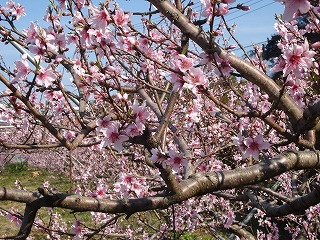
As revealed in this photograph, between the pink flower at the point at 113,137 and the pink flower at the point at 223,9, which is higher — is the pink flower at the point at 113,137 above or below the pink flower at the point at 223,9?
below

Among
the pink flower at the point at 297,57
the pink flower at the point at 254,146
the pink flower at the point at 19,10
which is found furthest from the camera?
the pink flower at the point at 19,10

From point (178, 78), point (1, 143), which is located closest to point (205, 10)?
point (178, 78)

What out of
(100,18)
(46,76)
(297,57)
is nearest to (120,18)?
(100,18)

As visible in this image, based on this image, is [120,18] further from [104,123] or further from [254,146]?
[254,146]

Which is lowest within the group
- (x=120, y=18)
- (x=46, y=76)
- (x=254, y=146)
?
(x=254, y=146)

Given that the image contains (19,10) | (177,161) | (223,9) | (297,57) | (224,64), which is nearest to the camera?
(297,57)

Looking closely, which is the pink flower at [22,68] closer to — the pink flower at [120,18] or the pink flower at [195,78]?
the pink flower at [120,18]

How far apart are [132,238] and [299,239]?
8.58ft

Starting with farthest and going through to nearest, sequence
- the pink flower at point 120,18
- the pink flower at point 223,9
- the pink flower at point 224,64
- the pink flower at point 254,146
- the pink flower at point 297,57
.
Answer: the pink flower at point 120,18
the pink flower at point 254,146
the pink flower at point 224,64
the pink flower at point 223,9
the pink flower at point 297,57

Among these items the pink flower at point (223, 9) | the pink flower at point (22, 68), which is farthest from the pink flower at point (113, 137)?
the pink flower at point (223, 9)

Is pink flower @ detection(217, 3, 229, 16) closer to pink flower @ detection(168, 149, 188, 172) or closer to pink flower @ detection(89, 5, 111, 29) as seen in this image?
pink flower @ detection(89, 5, 111, 29)

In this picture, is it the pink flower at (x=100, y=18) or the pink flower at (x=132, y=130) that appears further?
the pink flower at (x=100, y=18)

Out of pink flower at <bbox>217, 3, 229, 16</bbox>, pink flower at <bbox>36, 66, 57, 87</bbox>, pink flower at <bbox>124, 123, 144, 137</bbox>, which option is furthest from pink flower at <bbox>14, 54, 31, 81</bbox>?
pink flower at <bbox>217, 3, 229, 16</bbox>

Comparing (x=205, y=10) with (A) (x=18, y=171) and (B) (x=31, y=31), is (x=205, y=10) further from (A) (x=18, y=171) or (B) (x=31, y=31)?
(A) (x=18, y=171)
